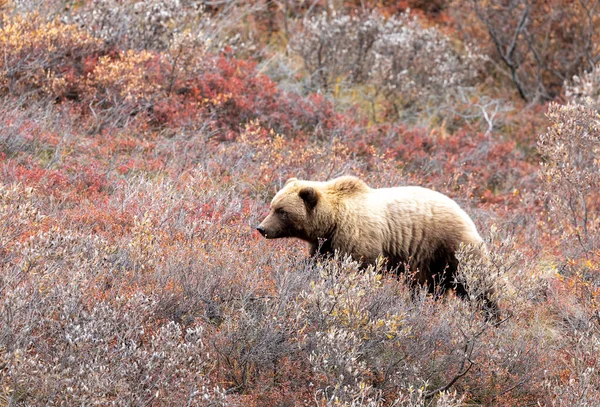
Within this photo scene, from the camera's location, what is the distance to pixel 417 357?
Result: 16.3 feet

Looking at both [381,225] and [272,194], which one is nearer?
[381,225]

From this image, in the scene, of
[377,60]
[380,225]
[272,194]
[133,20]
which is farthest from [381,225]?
[377,60]

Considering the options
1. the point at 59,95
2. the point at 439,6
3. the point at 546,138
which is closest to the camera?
the point at 546,138

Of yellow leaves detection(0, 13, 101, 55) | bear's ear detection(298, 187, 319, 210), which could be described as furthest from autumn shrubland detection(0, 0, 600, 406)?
bear's ear detection(298, 187, 319, 210)

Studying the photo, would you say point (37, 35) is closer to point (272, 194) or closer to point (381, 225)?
point (272, 194)

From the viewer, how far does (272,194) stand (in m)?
8.13

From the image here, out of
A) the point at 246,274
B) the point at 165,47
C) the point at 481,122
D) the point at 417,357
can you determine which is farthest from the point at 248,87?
the point at 417,357

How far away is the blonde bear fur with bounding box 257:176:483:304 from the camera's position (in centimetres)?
606

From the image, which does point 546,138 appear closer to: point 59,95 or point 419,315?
point 419,315

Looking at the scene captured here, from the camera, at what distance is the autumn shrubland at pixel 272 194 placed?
4336mm

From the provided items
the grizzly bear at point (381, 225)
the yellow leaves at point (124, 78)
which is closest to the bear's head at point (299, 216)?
the grizzly bear at point (381, 225)

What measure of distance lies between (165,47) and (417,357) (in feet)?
25.2

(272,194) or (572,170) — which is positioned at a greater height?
(572,170)

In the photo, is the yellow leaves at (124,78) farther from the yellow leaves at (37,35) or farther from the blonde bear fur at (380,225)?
the blonde bear fur at (380,225)
